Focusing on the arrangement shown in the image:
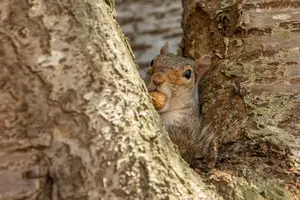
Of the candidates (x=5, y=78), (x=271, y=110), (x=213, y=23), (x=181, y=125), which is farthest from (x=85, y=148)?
(x=213, y=23)

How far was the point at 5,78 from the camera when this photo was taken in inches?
29.8

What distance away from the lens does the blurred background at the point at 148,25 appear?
9.28ft

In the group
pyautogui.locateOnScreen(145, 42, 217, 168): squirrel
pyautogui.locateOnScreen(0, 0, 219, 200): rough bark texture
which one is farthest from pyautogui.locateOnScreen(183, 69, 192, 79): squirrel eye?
pyautogui.locateOnScreen(0, 0, 219, 200): rough bark texture

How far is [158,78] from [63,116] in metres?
0.80

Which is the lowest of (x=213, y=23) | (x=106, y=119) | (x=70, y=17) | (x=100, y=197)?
(x=100, y=197)

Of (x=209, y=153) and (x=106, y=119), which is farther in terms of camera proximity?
(x=209, y=153)

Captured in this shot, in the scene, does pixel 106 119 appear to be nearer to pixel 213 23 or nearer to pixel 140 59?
pixel 213 23

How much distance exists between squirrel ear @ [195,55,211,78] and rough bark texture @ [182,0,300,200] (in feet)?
0.10

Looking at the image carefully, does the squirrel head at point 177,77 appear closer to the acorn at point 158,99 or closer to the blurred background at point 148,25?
the acorn at point 158,99

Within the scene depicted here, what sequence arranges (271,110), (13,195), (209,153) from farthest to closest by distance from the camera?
(271,110) < (209,153) < (13,195)

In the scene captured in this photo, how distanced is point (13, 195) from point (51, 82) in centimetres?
17

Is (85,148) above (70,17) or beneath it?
beneath

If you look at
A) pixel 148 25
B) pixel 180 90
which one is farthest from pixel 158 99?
pixel 148 25

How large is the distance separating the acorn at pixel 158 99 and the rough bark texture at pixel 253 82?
144 millimetres
